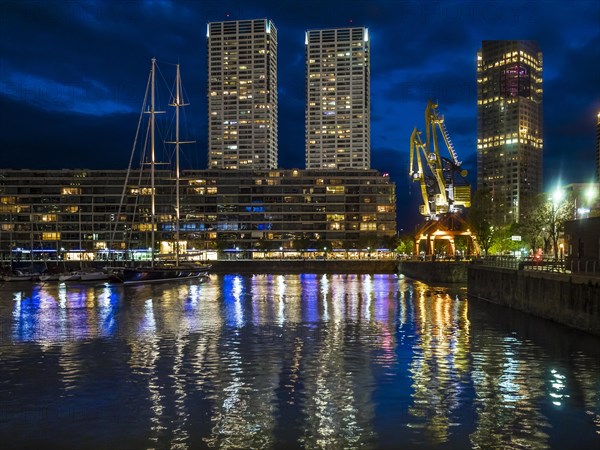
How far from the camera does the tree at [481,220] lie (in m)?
116

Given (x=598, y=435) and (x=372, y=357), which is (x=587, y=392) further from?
(x=372, y=357)

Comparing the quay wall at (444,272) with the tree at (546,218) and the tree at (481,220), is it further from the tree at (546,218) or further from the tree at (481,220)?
the tree at (481,220)

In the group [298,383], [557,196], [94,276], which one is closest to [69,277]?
[94,276]

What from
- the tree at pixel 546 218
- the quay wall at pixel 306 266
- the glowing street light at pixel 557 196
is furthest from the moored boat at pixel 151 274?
the quay wall at pixel 306 266

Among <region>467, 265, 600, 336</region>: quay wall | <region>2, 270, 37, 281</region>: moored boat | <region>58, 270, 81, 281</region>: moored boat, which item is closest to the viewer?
<region>467, 265, 600, 336</region>: quay wall

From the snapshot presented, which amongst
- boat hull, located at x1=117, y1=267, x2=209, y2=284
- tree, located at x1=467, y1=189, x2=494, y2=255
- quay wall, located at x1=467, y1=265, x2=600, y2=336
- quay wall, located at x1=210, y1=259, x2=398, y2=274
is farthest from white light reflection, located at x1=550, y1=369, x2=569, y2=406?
quay wall, located at x1=210, y1=259, x2=398, y2=274

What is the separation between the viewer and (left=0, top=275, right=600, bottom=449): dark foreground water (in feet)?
58.2

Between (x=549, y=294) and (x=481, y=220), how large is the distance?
78.1m

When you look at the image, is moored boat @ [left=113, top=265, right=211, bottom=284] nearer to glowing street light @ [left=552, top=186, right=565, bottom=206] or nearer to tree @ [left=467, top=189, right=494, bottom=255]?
tree @ [left=467, top=189, right=494, bottom=255]

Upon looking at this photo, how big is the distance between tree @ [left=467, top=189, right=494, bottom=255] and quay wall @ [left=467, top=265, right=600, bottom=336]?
2196 inches

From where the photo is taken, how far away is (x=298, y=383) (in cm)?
2373

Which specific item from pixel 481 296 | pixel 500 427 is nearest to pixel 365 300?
pixel 481 296

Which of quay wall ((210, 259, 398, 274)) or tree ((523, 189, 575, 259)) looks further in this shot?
quay wall ((210, 259, 398, 274))

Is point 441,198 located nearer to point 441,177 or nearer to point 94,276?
point 441,177
